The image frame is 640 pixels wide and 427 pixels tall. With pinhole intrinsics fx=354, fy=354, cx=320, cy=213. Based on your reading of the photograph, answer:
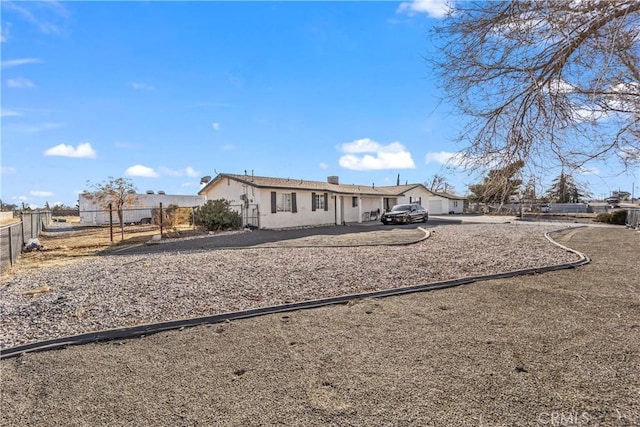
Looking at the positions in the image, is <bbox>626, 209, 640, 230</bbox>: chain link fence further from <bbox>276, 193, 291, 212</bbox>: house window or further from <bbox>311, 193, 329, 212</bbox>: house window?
<bbox>276, 193, 291, 212</bbox>: house window

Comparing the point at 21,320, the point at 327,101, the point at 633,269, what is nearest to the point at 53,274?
the point at 21,320

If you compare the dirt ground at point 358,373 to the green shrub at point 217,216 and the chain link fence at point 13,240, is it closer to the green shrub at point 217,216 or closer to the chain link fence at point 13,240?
the chain link fence at point 13,240

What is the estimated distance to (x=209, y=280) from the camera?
275 inches

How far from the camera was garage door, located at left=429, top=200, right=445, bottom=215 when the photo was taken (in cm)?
4462

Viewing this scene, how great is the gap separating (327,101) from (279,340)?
1282cm

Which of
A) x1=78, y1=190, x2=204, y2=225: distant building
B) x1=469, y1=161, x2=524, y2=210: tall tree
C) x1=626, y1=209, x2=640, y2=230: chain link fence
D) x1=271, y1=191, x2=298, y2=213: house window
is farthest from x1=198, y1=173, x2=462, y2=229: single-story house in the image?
x1=626, y1=209, x2=640, y2=230: chain link fence

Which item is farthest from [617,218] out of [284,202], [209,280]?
[209,280]

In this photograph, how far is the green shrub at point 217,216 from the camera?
63.4ft

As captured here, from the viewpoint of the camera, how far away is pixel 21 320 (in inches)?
186

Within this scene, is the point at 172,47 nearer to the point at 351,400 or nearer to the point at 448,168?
the point at 448,168

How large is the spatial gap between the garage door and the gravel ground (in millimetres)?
33814

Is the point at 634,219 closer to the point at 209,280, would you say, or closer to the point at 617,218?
the point at 617,218

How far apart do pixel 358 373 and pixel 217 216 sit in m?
17.3

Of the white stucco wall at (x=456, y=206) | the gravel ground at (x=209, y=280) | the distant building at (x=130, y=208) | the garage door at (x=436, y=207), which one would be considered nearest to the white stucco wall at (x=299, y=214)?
the gravel ground at (x=209, y=280)
